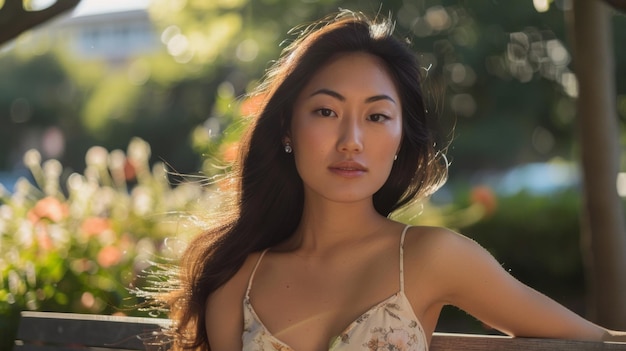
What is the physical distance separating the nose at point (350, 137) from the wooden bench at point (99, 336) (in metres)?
0.59

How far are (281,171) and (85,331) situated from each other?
0.92m

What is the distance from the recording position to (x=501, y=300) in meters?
2.97

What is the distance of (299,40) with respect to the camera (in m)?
3.45

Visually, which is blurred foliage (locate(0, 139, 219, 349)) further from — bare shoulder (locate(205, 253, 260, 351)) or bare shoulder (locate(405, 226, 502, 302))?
bare shoulder (locate(405, 226, 502, 302))

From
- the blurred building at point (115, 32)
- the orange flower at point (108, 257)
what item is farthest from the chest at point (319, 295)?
the blurred building at point (115, 32)

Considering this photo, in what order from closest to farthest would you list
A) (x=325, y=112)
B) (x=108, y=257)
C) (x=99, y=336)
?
(x=325, y=112), (x=99, y=336), (x=108, y=257)

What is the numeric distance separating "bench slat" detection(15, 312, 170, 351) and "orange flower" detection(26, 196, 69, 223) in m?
2.56

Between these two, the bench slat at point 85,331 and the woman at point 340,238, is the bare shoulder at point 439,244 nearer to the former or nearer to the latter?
the woman at point 340,238

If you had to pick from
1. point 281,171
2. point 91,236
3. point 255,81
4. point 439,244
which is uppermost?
point 255,81

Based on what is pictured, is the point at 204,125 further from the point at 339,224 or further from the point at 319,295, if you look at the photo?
the point at 319,295

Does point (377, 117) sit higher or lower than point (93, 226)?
higher

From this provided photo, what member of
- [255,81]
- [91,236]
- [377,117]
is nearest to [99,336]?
[377,117]

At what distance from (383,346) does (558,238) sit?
9792mm

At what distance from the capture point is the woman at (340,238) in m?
3.01
